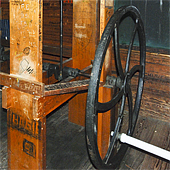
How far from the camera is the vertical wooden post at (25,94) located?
3.61 feet

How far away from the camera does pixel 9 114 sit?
4.28 feet

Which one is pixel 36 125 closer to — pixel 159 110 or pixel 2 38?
pixel 159 110

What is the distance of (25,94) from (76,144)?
2.63 ft

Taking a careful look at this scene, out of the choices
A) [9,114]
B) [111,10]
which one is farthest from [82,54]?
[9,114]

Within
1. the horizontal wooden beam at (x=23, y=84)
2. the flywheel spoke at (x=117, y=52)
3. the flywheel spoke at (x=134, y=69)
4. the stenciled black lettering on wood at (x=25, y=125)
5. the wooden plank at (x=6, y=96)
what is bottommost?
the stenciled black lettering on wood at (x=25, y=125)

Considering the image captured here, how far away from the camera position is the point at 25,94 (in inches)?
47.3

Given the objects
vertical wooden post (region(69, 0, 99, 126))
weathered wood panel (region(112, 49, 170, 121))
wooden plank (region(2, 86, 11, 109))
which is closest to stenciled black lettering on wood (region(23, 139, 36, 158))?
wooden plank (region(2, 86, 11, 109))

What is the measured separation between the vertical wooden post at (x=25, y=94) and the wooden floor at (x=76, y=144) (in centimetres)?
35

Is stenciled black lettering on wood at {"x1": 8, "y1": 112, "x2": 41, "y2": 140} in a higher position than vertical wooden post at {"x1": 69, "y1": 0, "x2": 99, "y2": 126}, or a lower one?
lower

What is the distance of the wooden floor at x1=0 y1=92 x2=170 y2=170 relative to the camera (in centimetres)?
163

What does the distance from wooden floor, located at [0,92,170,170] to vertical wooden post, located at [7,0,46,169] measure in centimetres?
35

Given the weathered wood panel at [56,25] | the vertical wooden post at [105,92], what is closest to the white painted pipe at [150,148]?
the vertical wooden post at [105,92]

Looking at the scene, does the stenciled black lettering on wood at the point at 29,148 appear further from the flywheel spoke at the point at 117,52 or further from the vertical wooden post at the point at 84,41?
the flywheel spoke at the point at 117,52

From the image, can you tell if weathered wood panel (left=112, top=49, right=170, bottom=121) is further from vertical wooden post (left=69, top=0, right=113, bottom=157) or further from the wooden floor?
vertical wooden post (left=69, top=0, right=113, bottom=157)
